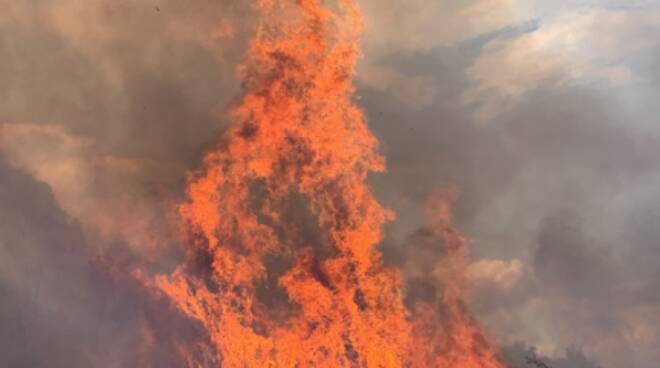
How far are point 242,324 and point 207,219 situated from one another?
5.82 metres

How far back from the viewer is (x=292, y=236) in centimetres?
2917

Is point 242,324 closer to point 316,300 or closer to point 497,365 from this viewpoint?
point 316,300

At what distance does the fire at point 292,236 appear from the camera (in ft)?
89.9

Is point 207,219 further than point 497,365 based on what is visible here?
No

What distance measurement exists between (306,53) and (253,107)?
403 centimetres

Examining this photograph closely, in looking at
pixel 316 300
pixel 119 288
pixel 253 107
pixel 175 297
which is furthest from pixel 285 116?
pixel 119 288

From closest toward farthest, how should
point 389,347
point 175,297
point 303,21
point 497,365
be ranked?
1. point 303,21
2. point 389,347
3. point 175,297
4. point 497,365

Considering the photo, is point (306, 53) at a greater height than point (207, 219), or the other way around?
point (306, 53)

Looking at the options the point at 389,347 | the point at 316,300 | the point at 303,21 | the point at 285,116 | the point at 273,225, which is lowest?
the point at 389,347

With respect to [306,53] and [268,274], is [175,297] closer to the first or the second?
[268,274]

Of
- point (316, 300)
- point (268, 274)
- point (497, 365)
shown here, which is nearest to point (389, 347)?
point (316, 300)

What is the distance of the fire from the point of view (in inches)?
1078

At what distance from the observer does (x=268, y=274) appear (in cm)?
2925

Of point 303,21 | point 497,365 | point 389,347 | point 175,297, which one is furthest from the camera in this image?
point 497,365
